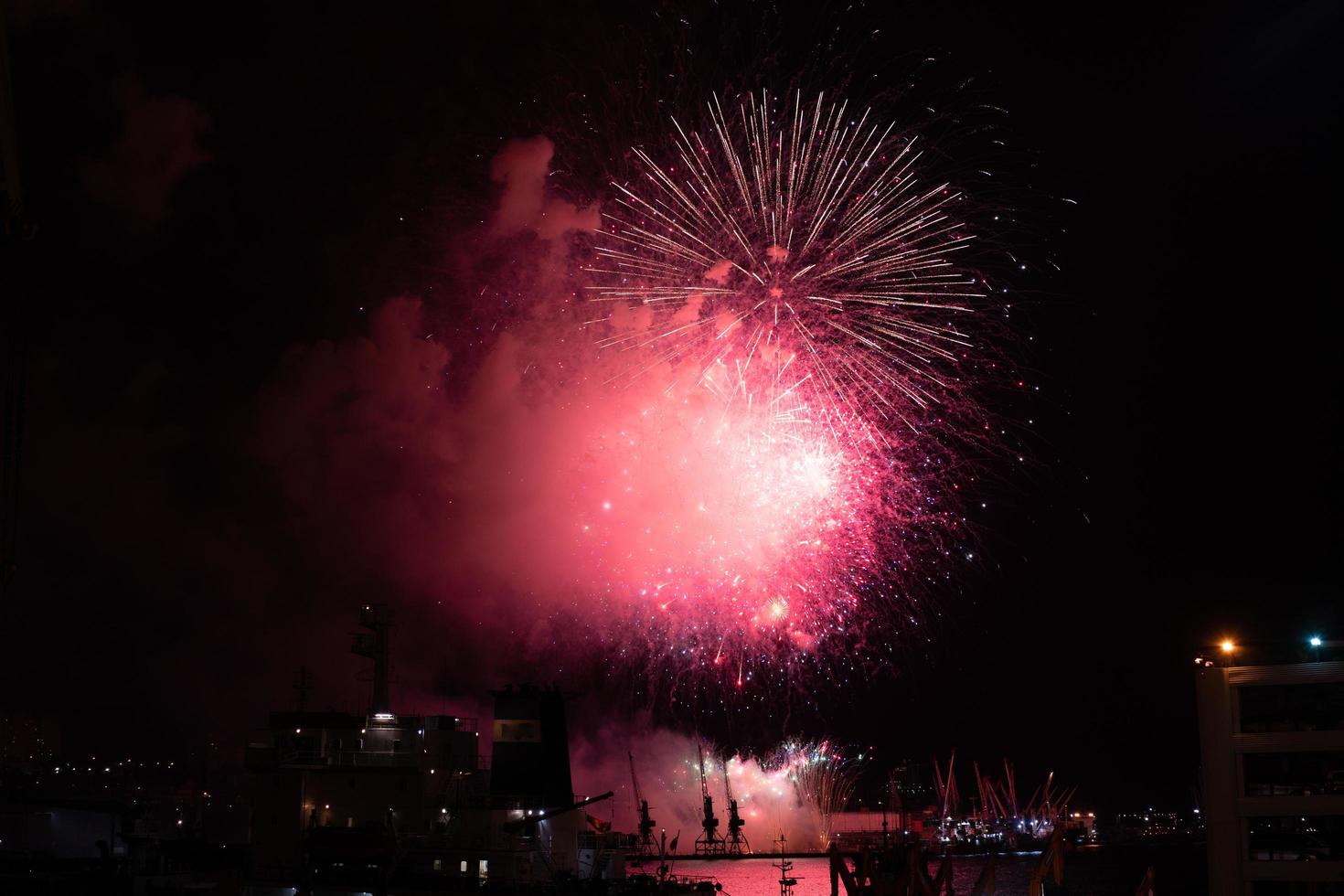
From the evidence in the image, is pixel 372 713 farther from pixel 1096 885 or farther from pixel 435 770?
pixel 1096 885

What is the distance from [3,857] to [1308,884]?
137 ft

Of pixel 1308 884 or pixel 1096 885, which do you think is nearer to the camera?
pixel 1308 884

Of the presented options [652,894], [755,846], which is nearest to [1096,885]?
[755,846]

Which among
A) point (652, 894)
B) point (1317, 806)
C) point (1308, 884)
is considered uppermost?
point (1317, 806)

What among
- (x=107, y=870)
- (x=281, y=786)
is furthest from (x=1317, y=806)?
(x=107, y=870)

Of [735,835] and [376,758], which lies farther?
[735,835]

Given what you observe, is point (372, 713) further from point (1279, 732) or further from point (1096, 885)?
point (1096, 885)

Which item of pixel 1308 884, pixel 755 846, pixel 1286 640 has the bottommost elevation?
pixel 755 846

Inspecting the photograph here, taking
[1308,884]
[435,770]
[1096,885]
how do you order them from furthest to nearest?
[1096,885]
[435,770]
[1308,884]

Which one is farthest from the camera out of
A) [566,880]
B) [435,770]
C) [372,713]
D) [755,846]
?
[755,846]

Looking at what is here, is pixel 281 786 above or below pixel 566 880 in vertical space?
above

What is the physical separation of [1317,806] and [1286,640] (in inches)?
148

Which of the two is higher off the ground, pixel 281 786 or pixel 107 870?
pixel 281 786

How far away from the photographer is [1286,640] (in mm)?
28812
